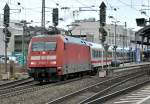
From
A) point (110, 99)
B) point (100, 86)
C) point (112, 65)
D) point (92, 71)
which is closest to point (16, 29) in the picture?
point (112, 65)

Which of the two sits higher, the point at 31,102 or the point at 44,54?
the point at 44,54

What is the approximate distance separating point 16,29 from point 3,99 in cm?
9493

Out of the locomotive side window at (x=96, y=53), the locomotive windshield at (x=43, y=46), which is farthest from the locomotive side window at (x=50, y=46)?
the locomotive side window at (x=96, y=53)

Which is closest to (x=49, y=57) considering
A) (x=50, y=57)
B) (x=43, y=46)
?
(x=50, y=57)

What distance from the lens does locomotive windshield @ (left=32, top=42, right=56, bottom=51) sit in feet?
102

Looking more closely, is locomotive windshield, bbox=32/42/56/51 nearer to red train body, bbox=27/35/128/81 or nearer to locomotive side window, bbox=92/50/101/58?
red train body, bbox=27/35/128/81

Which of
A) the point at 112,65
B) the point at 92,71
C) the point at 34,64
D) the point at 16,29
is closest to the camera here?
the point at 34,64

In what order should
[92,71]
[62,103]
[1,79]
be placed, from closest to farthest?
1. [62,103]
2. [1,79]
3. [92,71]

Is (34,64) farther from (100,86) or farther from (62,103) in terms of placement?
(62,103)

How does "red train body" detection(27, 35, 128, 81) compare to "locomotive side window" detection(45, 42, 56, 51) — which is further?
"locomotive side window" detection(45, 42, 56, 51)

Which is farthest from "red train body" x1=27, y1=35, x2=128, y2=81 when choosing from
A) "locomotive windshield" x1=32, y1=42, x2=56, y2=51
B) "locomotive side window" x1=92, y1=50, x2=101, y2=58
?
"locomotive side window" x1=92, y1=50, x2=101, y2=58

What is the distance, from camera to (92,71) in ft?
139

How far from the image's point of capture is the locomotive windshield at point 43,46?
31.0 meters

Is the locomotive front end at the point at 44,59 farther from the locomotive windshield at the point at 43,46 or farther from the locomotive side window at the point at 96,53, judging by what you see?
the locomotive side window at the point at 96,53
